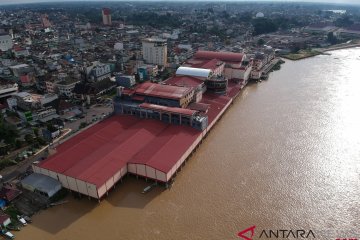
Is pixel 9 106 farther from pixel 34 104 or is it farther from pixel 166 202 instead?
pixel 166 202

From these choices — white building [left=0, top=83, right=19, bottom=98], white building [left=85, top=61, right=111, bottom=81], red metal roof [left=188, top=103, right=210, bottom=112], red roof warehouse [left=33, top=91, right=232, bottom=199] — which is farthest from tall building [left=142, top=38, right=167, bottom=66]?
red roof warehouse [left=33, top=91, right=232, bottom=199]

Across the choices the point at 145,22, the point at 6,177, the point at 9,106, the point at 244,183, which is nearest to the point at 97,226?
the point at 6,177

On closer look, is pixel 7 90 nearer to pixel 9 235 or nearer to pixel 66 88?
pixel 66 88

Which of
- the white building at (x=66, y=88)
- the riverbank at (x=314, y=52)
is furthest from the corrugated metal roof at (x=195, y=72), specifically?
the riverbank at (x=314, y=52)

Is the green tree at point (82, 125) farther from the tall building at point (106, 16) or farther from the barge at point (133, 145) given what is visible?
the tall building at point (106, 16)

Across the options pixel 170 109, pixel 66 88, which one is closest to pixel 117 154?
pixel 170 109

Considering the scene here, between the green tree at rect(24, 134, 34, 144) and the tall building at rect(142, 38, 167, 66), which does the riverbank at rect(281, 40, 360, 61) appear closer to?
the tall building at rect(142, 38, 167, 66)

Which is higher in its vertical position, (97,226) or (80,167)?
(80,167)
